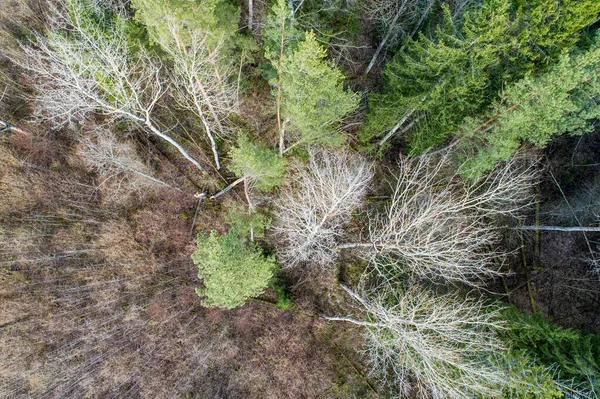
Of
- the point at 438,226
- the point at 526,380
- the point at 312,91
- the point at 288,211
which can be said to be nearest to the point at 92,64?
Answer: the point at 312,91

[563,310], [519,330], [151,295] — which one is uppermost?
[519,330]

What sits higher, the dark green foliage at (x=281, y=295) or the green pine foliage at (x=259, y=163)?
the green pine foliage at (x=259, y=163)

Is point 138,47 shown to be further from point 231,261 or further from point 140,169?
point 231,261

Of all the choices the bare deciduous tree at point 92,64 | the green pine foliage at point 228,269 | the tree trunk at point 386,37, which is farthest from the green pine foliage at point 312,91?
the green pine foliage at point 228,269

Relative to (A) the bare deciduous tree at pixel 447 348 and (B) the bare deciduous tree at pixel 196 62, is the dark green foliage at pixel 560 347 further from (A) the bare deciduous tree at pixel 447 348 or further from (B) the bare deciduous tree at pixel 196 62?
(B) the bare deciduous tree at pixel 196 62

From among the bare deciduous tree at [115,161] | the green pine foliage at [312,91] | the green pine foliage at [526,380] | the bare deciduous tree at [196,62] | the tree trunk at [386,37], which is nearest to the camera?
the green pine foliage at [312,91]

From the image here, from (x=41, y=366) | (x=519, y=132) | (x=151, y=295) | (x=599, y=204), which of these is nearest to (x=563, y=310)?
(x=599, y=204)

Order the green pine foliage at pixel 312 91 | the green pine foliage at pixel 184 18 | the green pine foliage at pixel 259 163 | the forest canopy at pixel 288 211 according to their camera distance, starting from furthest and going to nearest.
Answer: the green pine foliage at pixel 259 163 < the forest canopy at pixel 288 211 < the green pine foliage at pixel 184 18 < the green pine foliage at pixel 312 91
